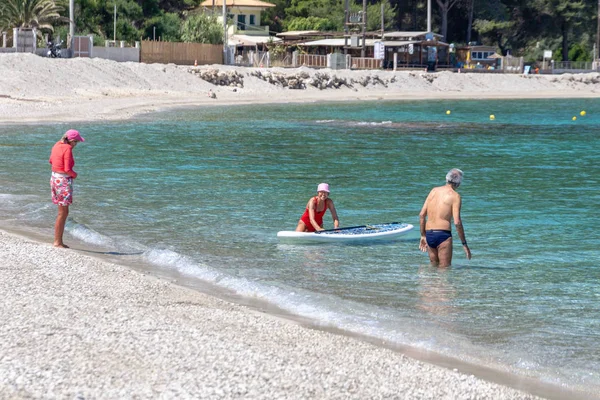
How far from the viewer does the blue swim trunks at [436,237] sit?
14.0 meters

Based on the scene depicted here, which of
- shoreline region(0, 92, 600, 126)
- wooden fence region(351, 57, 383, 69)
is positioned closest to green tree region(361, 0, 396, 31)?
wooden fence region(351, 57, 383, 69)

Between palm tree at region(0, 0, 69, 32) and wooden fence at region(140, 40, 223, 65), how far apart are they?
777cm

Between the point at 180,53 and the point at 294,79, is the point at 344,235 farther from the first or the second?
the point at 180,53

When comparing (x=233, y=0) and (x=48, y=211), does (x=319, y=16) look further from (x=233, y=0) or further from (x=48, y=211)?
(x=48, y=211)

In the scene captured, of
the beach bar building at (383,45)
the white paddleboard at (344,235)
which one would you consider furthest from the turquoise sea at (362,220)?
the beach bar building at (383,45)

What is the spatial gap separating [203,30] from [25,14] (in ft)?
63.6

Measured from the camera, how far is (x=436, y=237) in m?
14.1

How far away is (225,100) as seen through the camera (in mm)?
63250

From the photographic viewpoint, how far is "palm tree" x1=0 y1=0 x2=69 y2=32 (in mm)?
65875

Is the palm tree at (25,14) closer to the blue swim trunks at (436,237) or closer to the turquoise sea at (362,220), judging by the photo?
the turquoise sea at (362,220)

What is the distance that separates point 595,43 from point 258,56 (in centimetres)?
5064

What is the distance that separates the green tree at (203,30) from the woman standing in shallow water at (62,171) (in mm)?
68442

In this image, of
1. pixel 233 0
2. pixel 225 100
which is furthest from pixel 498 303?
pixel 233 0

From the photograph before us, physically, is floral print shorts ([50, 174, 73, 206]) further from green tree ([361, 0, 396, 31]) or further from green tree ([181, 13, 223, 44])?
green tree ([361, 0, 396, 31])
